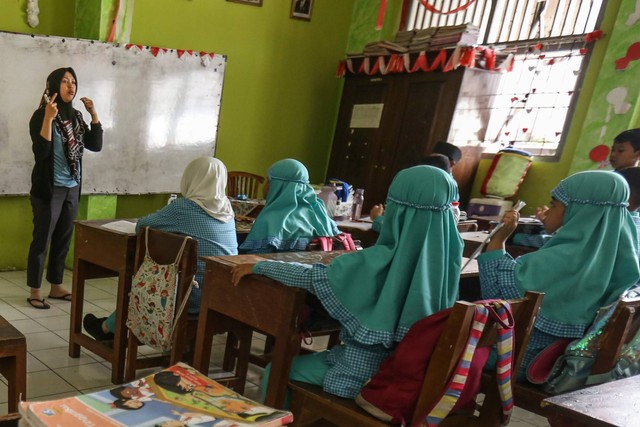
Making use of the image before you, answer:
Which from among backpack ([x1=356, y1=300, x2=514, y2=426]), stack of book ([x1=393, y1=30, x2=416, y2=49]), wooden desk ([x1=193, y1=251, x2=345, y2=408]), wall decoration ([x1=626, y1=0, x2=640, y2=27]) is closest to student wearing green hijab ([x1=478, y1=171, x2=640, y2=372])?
backpack ([x1=356, y1=300, x2=514, y2=426])

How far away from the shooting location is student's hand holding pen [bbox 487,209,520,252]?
6.65ft

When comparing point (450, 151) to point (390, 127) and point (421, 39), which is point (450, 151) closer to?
point (390, 127)

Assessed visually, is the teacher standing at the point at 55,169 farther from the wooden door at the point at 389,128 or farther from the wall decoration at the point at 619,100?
the wall decoration at the point at 619,100

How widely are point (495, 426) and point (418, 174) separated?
786 millimetres

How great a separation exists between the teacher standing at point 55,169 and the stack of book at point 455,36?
9.40ft

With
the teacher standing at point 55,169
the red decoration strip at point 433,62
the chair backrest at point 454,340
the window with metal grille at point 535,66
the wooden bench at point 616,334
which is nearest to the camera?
the chair backrest at point 454,340

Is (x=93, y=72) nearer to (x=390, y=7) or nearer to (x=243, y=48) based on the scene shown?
(x=243, y=48)

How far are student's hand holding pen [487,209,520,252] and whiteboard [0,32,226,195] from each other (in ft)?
11.3

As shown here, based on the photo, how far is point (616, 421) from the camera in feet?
3.51

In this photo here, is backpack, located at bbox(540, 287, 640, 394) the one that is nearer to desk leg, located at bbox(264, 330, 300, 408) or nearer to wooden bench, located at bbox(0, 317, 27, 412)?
desk leg, located at bbox(264, 330, 300, 408)

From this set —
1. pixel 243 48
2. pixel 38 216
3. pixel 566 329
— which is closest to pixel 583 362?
pixel 566 329

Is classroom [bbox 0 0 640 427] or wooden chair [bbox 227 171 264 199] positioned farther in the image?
wooden chair [bbox 227 171 264 199]

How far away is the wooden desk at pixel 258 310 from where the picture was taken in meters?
1.72

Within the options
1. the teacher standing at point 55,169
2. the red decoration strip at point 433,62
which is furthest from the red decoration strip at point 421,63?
the teacher standing at point 55,169
